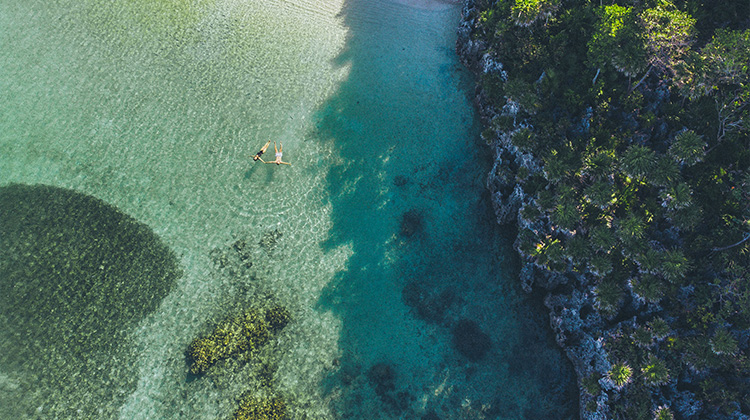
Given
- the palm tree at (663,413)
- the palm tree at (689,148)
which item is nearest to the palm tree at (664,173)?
the palm tree at (689,148)

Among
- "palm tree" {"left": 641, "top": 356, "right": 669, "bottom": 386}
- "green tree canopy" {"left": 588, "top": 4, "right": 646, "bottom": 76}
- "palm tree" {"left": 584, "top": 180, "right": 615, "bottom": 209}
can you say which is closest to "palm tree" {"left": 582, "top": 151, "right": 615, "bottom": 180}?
"palm tree" {"left": 584, "top": 180, "right": 615, "bottom": 209}

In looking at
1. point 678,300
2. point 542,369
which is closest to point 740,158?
point 678,300

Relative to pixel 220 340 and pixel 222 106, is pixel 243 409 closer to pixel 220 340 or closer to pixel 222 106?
pixel 220 340

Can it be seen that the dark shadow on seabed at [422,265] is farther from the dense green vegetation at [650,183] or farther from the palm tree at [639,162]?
the palm tree at [639,162]

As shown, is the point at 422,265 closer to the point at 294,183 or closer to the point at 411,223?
the point at 411,223

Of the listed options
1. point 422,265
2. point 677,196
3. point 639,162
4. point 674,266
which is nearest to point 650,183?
point 677,196

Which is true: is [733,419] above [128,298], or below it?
above
